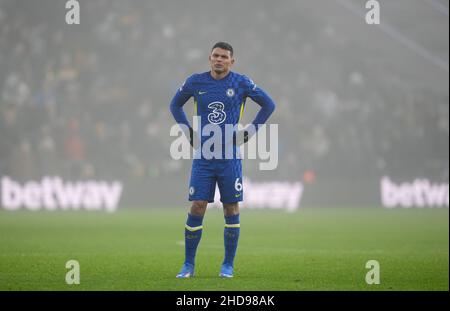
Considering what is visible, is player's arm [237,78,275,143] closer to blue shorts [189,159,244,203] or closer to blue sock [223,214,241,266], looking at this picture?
blue shorts [189,159,244,203]

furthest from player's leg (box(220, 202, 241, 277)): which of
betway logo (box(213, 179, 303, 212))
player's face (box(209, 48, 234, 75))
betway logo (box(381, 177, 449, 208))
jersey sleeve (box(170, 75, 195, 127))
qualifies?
betway logo (box(381, 177, 449, 208))

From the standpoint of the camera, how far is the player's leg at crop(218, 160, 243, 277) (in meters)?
9.12

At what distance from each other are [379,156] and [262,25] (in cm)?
596

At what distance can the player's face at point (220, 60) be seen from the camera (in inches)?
354

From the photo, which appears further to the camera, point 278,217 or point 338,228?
point 278,217

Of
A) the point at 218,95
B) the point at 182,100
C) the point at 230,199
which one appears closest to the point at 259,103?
the point at 218,95

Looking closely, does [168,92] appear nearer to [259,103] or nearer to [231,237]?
[259,103]

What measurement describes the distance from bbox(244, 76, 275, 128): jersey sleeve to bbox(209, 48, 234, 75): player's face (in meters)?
0.30

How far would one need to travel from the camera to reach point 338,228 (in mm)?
18125

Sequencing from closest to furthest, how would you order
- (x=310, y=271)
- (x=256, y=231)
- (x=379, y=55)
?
1. (x=310, y=271)
2. (x=256, y=231)
3. (x=379, y=55)

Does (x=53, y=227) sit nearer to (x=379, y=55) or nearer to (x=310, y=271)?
(x=310, y=271)

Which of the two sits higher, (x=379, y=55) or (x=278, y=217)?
(x=379, y=55)
